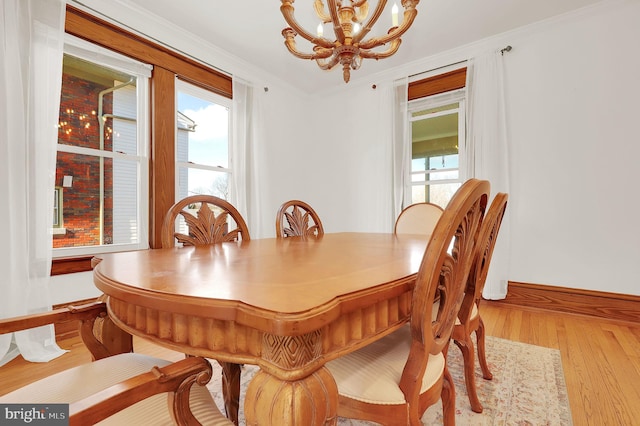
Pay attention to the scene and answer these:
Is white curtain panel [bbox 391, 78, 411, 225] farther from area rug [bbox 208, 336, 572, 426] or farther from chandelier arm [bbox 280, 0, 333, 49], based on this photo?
chandelier arm [bbox 280, 0, 333, 49]

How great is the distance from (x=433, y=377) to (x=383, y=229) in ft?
9.00

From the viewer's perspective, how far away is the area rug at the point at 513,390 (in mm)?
1258

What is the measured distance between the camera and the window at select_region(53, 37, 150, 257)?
2246 mm

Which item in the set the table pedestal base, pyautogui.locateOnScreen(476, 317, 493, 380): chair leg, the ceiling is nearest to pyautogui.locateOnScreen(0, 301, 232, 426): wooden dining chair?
the table pedestal base

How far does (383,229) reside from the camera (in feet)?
11.5

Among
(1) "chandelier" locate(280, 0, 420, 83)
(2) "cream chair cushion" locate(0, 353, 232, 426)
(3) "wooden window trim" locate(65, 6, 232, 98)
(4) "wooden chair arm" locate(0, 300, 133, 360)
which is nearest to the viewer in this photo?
(2) "cream chair cushion" locate(0, 353, 232, 426)

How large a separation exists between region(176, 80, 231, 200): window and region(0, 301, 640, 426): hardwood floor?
63.0 inches

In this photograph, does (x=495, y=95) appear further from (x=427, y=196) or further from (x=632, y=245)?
(x=632, y=245)

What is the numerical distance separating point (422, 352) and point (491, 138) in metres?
2.81

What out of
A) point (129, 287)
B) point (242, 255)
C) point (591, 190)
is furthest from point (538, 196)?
point (129, 287)

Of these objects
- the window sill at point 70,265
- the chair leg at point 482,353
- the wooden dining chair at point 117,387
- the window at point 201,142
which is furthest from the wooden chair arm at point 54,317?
the window at point 201,142

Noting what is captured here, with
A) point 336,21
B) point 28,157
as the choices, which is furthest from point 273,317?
point 28,157

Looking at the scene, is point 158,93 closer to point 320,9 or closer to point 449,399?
point 320,9

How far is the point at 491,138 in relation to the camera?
2.88 meters
